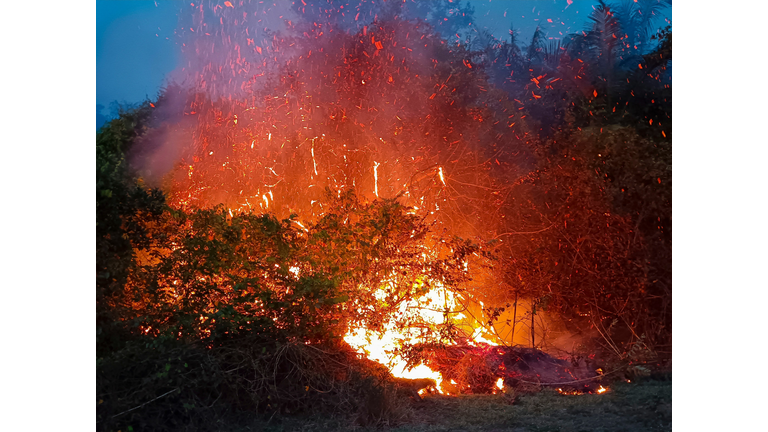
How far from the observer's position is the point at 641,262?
210 inches

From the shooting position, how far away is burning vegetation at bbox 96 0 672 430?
4.96 metres

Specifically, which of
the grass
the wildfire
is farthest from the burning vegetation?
the grass

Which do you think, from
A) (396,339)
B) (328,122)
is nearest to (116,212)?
(328,122)

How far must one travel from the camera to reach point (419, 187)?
549cm

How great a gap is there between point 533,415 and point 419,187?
222cm

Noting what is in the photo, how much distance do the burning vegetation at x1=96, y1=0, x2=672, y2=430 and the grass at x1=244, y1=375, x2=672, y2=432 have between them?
0.25 m

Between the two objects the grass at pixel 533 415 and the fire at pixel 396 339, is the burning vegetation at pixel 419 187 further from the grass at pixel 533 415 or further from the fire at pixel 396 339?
the grass at pixel 533 415

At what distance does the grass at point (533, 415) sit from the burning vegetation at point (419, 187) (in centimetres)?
25

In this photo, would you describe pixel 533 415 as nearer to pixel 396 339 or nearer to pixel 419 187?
pixel 396 339

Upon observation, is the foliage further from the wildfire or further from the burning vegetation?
the wildfire

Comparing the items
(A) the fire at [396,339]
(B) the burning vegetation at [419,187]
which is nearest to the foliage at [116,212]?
(B) the burning vegetation at [419,187]
